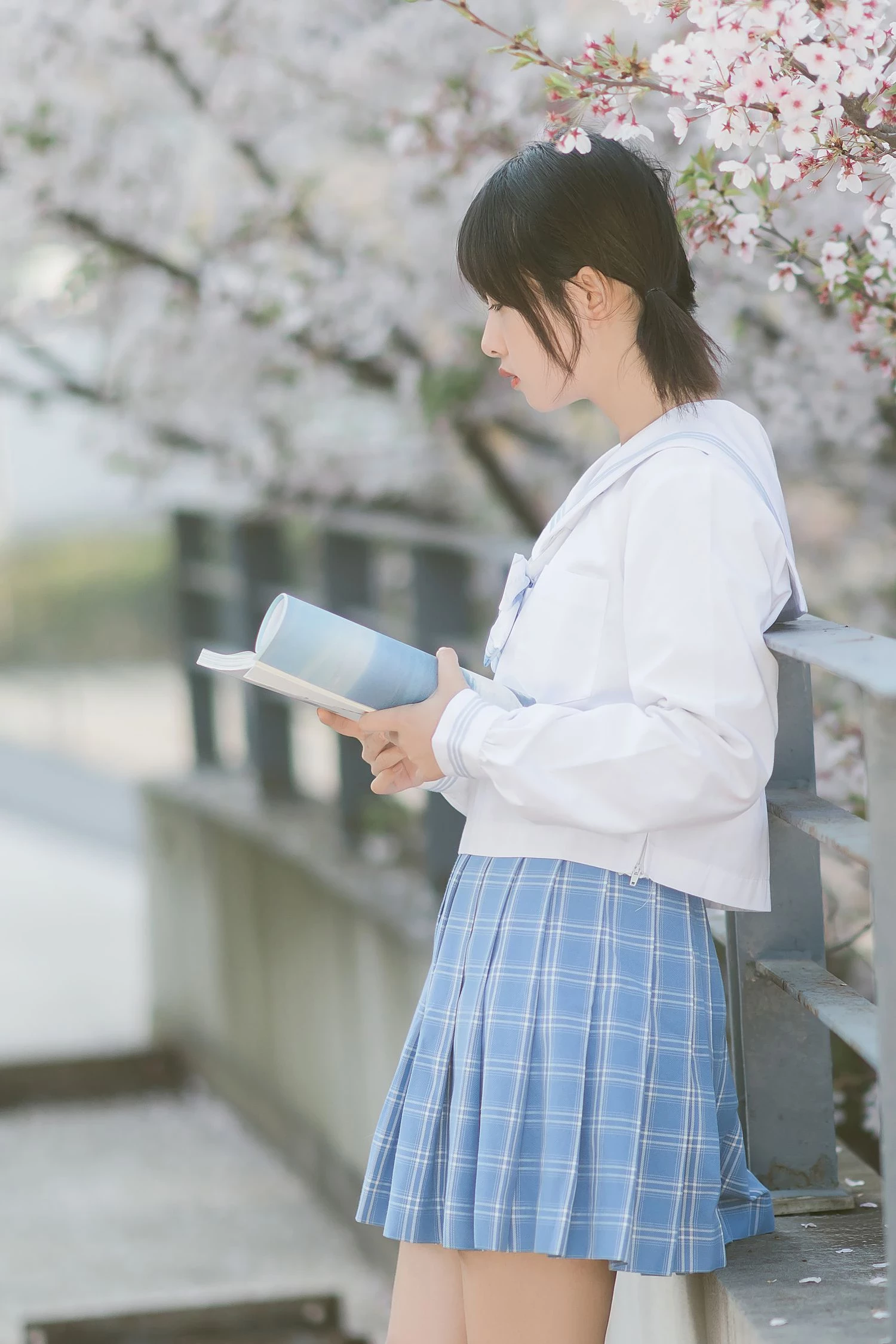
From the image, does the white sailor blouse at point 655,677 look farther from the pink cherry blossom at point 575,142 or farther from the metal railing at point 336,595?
the metal railing at point 336,595

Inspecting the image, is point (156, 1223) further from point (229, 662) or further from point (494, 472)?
point (229, 662)

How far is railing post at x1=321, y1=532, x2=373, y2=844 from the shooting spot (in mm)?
4121

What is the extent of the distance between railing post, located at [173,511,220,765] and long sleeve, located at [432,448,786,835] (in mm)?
4236

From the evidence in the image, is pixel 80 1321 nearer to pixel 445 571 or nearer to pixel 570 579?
pixel 445 571

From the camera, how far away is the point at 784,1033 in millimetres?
1767

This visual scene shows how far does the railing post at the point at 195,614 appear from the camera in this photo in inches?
220

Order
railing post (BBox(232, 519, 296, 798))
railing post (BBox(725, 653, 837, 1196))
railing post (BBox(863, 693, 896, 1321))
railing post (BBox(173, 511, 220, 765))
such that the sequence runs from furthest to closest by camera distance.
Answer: railing post (BBox(173, 511, 220, 765)) < railing post (BBox(232, 519, 296, 798)) < railing post (BBox(725, 653, 837, 1196)) < railing post (BBox(863, 693, 896, 1321))

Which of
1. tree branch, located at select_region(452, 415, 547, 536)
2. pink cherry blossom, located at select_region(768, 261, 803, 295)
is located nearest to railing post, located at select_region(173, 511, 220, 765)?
tree branch, located at select_region(452, 415, 547, 536)

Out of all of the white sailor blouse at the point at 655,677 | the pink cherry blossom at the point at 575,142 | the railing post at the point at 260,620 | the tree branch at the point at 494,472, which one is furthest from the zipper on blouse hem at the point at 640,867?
the railing post at the point at 260,620

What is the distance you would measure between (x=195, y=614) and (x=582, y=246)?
4.30 m

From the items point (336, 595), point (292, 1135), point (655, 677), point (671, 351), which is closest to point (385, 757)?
point (655, 677)

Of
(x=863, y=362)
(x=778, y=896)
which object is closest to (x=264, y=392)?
(x=863, y=362)

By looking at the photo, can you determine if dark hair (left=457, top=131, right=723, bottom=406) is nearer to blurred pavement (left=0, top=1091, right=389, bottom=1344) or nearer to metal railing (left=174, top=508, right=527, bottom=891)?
metal railing (left=174, top=508, right=527, bottom=891)

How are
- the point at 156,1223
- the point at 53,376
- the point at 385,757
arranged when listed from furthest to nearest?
the point at 53,376
the point at 156,1223
the point at 385,757
